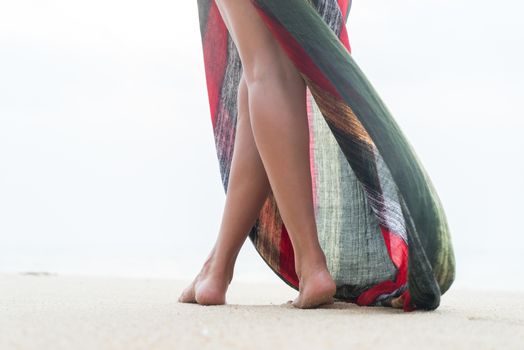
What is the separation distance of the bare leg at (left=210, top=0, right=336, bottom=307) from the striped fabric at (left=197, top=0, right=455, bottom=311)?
0.06 meters

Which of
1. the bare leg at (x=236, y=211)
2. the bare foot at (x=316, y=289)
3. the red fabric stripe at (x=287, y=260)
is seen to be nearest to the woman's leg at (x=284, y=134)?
the bare foot at (x=316, y=289)

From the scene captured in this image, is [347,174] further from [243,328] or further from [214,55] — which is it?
[243,328]

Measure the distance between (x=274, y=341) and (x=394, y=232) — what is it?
736 millimetres

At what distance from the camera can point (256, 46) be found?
58.0 inches

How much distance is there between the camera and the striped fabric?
4.39ft

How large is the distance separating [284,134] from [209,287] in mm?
382

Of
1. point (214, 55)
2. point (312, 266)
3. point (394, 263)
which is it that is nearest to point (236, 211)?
point (312, 266)

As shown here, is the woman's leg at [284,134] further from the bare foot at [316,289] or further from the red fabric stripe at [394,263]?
the red fabric stripe at [394,263]

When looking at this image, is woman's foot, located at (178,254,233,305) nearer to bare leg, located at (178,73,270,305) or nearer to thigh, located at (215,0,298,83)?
bare leg, located at (178,73,270,305)

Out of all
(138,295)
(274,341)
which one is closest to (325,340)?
(274,341)

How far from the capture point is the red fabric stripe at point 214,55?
6.25 feet

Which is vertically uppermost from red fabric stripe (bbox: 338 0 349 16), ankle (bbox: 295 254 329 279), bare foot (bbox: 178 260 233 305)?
red fabric stripe (bbox: 338 0 349 16)

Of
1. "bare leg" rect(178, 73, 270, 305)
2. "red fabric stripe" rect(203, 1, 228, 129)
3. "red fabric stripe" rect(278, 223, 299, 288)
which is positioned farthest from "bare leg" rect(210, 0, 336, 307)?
"red fabric stripe" rect(203, 1, 228, 129)

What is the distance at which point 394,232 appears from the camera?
162 centimetres
